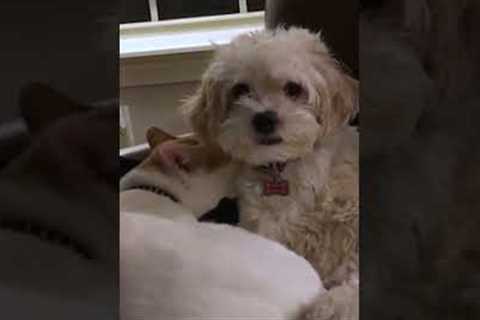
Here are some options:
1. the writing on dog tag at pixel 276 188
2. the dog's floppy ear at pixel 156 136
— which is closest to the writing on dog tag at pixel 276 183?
the writing on dog tag at pixel 276 188

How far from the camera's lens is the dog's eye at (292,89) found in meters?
0.89

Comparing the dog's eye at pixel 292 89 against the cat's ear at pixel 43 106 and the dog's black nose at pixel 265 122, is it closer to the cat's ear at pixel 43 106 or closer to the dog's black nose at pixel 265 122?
the dog's black nose at pixel 265 122

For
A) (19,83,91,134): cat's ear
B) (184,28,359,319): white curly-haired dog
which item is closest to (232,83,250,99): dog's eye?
(184,28,359,319): white curly-haired dog

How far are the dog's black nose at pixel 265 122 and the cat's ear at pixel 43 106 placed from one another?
15cm

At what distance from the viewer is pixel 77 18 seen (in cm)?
79

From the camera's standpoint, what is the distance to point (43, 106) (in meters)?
0.81

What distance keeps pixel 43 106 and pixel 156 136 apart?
0.36ft

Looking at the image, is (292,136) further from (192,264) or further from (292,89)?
(192,264)

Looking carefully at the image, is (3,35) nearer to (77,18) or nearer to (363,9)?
(77,18)

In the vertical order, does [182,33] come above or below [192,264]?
above

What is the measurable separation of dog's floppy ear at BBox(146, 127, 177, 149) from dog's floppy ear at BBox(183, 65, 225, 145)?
0.09ft

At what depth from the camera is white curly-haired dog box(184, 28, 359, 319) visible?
2.86 ft

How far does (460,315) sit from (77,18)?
1.43 feet

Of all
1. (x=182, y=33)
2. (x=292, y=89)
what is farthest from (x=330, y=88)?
(x=182, y=33)
